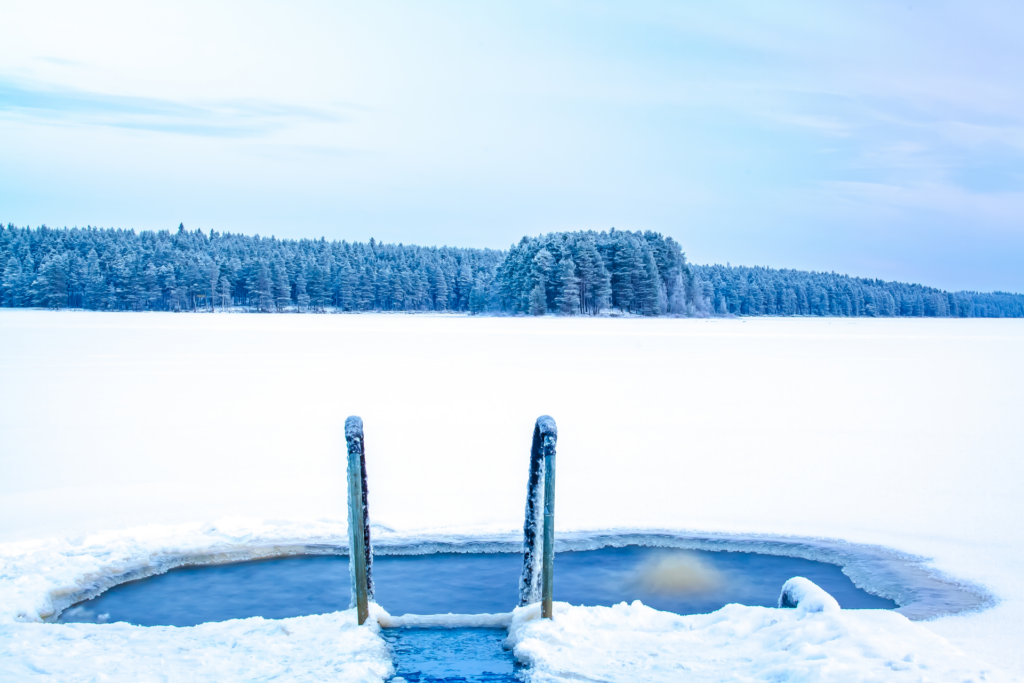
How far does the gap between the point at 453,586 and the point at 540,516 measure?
122cm

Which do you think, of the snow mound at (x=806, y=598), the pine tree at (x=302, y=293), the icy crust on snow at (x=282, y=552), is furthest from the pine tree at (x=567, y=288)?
the snow mound at (x=806, y=598)

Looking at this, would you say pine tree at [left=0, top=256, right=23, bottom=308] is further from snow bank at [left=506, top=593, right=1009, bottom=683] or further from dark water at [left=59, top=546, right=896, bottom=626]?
snow bank at [left=506, top=593, right=1009, bottom=683]

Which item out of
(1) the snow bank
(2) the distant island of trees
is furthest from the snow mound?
(2) the distant island of trees

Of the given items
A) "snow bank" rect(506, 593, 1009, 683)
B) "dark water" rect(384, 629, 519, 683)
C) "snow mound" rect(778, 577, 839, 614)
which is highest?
"snow mound" rect(778, 577, 839, 614)

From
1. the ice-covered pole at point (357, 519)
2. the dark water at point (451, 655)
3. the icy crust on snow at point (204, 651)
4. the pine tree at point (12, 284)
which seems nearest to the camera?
the icy crust on snow at point (204, 651)

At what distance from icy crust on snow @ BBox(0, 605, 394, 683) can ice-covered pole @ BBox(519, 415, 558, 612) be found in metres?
0.89

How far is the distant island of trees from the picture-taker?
90688mm

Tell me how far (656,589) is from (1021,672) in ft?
7.36

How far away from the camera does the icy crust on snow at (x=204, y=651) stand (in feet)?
12.8

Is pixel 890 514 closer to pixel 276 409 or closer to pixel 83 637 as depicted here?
pixel 83 637

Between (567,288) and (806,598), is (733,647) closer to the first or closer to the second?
(806,598)

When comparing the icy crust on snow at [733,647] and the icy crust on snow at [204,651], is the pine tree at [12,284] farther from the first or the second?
the icy crust on snow at [733,647]

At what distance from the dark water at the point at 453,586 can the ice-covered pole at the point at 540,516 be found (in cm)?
33

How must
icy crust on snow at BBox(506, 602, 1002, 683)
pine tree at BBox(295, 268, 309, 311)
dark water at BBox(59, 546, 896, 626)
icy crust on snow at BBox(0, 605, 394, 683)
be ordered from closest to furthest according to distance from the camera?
1. icy crust on snow at BBox(506, 602, 1002, 683)
2. icy crust on snow at BBox(0, 605, 394, 683)
3. dark water at BBox(59, 546, 896, 626)
4. pine tree at BBox(295, 268, 309, 311)
